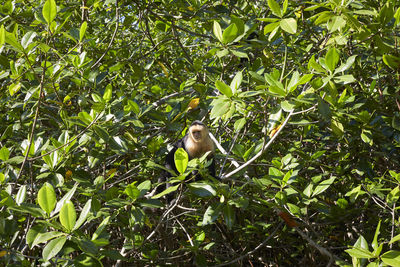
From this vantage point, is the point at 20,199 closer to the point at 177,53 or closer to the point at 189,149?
the point at 189,149

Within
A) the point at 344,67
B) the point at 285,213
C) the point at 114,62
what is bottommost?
the point at 285,213

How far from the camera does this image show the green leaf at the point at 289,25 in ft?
7.29

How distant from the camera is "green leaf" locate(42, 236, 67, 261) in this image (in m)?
1.62

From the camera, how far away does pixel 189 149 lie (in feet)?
11.9

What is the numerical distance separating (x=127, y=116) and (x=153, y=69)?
76.7 inches

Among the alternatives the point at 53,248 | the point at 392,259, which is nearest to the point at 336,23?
the point at 392,259

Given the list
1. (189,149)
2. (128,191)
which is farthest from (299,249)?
(128,191)

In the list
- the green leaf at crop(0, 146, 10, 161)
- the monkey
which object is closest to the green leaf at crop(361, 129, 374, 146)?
the monkey

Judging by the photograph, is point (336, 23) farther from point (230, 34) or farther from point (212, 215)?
point (212, 215)

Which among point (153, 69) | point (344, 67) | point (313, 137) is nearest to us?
point (344, 67)

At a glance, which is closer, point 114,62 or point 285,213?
point 285,213

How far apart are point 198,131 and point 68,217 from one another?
1850 millimetres

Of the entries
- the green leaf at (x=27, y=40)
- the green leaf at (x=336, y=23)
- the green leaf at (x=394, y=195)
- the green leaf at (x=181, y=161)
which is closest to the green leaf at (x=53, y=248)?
the green leaf at (x=181, y=161)

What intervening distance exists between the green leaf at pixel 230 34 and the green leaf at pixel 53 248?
Result: 4.72 ft
